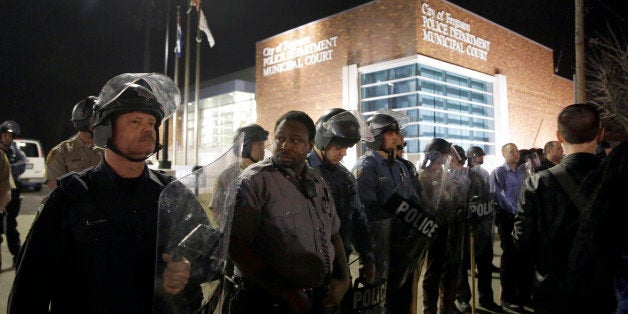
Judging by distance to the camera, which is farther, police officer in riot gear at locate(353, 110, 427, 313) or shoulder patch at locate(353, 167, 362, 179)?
shoulder patch at locate(353, 167, 362, 179)

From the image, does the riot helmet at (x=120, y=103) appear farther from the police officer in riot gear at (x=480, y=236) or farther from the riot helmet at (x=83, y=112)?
the police officer in riot gear at (x=480, y=236)

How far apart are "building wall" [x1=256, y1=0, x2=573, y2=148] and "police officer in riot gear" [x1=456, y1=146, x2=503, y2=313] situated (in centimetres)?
1029

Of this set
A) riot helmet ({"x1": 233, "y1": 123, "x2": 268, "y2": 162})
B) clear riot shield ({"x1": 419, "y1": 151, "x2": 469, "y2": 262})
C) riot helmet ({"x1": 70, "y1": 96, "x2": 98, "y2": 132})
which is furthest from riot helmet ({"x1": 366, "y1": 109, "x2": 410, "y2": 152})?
riot helmet ({"x1": 70, "y1": 96, "x2": 98, "y2": 132})

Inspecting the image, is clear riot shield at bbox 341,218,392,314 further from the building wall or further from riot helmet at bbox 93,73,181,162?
the building wall

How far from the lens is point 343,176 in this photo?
3609 millimetres

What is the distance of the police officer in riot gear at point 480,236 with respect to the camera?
193 inches

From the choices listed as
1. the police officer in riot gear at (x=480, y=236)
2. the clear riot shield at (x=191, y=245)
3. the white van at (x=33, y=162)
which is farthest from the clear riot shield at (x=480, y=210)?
the white van at (x=33, y=162)

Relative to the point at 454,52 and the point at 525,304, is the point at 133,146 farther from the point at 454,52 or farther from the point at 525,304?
the point at 454,52

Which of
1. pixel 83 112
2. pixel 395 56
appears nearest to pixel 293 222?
pixel 83 112

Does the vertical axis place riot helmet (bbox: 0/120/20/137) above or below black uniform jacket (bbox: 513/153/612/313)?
above

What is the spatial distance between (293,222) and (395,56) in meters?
14.0

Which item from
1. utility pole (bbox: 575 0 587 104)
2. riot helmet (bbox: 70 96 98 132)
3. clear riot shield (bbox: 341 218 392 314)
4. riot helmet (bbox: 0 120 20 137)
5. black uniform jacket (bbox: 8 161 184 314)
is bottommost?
clear riot shield (bbox: 341 218 392 314)

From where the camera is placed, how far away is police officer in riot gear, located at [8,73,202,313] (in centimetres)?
161

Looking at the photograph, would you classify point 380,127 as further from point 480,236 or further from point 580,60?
point 580,60
